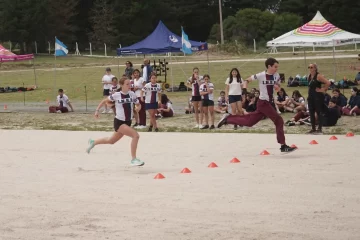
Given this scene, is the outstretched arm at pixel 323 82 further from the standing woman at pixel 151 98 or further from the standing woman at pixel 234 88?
the standing woman at pixel 151 98

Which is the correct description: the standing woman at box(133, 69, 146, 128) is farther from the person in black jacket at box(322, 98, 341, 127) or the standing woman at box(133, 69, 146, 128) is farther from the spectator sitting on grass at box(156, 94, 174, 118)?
the person in black jacket at box(322, 98, 341, 127)

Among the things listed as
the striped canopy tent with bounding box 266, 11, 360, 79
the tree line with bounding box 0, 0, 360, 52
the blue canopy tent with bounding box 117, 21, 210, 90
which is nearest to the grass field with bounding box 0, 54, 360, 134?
the blue canopy tent with bounding box 117, 21, 210, 90

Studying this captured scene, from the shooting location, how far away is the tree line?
7488 centimetres

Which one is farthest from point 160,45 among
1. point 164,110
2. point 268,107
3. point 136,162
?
point 136,162

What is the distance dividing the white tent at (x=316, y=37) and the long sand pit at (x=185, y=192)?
1142cm

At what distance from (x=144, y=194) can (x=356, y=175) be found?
3.27m

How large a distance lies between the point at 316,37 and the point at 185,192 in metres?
18.7

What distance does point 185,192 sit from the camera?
11625 millimetres

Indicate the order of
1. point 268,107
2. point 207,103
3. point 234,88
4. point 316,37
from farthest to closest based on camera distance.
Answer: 1. point 316,37
2. point 207,103
3. point 234,88
4. point 268,107

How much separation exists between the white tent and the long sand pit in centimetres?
1142

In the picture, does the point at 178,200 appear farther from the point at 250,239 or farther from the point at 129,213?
the point at 250,239

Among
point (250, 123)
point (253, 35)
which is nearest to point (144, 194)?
point (250, 123)

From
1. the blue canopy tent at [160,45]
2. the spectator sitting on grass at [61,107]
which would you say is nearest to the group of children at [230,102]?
the spectator sitting on grass at [61,107]

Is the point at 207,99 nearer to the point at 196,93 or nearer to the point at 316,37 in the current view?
the point at 196,93
